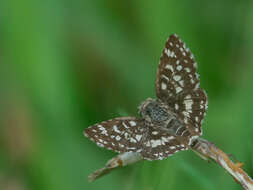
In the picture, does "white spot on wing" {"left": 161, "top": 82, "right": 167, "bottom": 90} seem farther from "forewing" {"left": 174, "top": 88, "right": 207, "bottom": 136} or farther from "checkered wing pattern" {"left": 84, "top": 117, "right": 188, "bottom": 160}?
"checkered wing pattern" {"left": 84, "top": 117, "right": 188, "bottom": 160}

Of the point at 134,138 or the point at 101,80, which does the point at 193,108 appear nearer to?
the point at 134,138

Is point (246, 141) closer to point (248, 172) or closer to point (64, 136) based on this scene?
point (248, 172)

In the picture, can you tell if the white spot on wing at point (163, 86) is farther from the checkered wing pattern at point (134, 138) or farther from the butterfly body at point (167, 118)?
the checkered wing pattern at point (134, 138)

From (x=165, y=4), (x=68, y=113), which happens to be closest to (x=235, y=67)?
(x=165, y=4)

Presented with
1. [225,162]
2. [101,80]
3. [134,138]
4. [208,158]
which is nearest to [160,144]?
[134,138]

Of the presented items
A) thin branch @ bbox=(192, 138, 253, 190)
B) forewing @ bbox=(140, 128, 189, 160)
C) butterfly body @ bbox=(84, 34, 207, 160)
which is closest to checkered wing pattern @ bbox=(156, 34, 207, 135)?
butterfly body @ bbox=(84, 34, 207, 160)

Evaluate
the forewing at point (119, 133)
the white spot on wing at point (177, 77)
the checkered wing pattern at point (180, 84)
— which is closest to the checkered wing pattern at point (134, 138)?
the forewing at point (119, 133)

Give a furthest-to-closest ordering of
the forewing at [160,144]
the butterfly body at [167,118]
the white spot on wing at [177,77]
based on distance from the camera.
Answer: the white spot on wing at [177,77], the butterfly body at [167,118], the forewing at [160,144]
